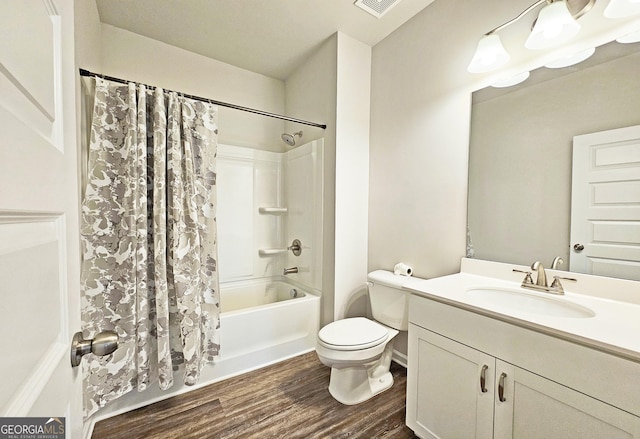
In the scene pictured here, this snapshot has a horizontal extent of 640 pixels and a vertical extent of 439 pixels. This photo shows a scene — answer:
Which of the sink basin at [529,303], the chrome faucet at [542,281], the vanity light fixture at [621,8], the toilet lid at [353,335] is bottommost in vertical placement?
the toilet lid at [353,335]

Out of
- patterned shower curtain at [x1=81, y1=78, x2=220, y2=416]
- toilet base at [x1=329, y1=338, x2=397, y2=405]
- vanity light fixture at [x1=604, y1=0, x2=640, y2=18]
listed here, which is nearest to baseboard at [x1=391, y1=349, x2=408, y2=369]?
toilet base at [x1=329, y1=338, x2=397, y2=405]

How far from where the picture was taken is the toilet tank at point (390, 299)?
5.66ft

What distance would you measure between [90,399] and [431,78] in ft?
9.16

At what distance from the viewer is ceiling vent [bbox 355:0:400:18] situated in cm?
177

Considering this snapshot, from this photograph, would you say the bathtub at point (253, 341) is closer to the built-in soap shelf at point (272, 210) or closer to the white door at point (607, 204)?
the built-in soap shelf at point (272, 210)

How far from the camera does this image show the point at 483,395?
105cm

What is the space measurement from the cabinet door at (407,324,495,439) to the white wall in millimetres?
2336

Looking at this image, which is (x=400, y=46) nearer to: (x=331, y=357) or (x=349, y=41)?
(x=349, y=41)

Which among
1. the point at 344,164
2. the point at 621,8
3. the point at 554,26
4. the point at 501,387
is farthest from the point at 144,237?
the point at 621,8

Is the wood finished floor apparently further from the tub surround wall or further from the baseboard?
the tub surround wall

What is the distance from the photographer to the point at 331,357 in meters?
1.53

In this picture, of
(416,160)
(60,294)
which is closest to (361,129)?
(416,160)

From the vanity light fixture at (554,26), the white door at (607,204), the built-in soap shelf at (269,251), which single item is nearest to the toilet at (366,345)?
the white door at (607,204)

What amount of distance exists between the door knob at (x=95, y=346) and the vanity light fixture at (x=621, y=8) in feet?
6.67
